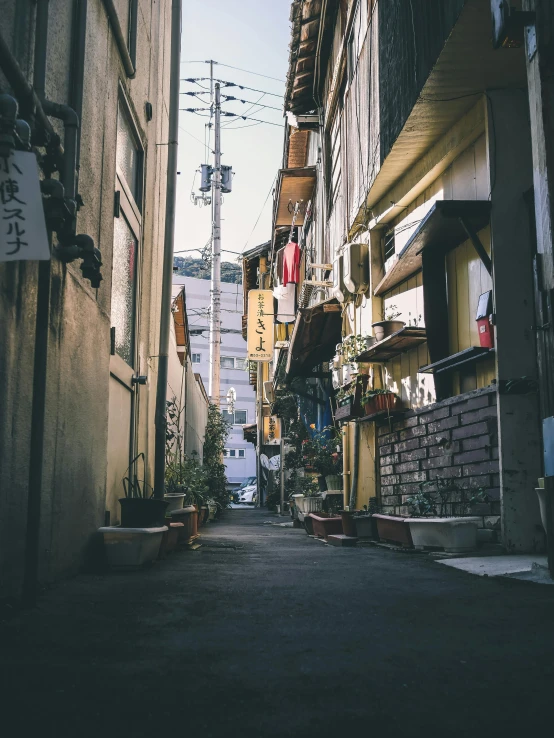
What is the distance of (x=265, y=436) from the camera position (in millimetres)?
31609

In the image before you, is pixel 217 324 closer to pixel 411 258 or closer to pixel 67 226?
pixel 411 258

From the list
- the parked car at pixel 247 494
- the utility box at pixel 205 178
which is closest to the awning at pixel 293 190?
the utility box at pixel 205 178

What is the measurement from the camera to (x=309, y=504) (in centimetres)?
1373

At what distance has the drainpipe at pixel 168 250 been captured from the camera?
8.27m

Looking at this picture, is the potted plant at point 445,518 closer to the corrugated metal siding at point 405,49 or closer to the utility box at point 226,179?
the corrugated metal siding at point 405,49

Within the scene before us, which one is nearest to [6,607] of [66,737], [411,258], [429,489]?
[66,737]

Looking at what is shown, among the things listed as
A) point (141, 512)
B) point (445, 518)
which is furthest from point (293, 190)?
point (141, 512)

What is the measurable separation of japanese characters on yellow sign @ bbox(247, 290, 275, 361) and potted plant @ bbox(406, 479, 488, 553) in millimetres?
15481

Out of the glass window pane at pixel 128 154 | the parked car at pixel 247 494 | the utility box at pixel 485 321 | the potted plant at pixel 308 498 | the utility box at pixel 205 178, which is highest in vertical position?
the utility box at pixel 205 178

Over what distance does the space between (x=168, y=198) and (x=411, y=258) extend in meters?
3.15

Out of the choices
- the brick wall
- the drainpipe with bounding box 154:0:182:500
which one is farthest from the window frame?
the brick wall

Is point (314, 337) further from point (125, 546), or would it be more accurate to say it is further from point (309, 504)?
point (125, 546)

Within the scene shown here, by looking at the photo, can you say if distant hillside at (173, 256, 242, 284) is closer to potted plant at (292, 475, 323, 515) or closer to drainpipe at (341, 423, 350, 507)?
potted plant at (292, 475, 323, 515)

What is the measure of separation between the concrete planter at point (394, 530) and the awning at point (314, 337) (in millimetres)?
5556
